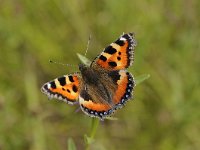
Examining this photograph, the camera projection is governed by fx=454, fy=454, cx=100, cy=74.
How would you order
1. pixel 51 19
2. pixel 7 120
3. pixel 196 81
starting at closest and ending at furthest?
pixel 7 120, pixel 196 81, pixel 51 19

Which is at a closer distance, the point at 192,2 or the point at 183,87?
the point at 183,87

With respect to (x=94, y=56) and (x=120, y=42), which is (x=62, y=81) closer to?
(x=120, y=42)

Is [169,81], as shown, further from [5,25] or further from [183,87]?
[5,25]

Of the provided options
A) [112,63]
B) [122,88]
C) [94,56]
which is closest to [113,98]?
[122,88]

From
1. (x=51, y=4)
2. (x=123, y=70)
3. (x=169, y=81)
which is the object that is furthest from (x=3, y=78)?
(x=123, y=70)

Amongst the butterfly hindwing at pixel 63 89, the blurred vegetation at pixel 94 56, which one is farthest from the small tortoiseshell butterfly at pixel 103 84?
the blurred vegetation at pixel 94 56

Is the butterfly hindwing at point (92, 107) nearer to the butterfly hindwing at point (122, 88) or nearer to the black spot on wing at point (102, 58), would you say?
the butterfly hindwing at point (122, 88)
